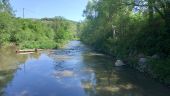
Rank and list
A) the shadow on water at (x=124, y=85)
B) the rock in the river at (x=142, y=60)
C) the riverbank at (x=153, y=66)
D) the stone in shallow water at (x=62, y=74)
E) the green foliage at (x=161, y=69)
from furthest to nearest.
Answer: the rock in the river at (x=142, y=60), the stone in shallow water at (x=62, y=74), the riverbank at (x=153, y=66), the green foliage at (x=161, y=69), the shadow on water at (x=124, y=85)

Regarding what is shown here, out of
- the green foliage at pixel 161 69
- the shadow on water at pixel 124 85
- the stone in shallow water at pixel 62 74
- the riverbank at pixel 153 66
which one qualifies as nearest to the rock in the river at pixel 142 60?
the riverbank at pixel 153 66

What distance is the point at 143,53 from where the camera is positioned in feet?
80.5

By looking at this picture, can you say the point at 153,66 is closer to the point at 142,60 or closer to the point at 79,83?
the point at 142,60

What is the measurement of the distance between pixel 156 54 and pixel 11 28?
32.5 metres

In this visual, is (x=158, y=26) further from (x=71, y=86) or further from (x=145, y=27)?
(x=71, y=86)

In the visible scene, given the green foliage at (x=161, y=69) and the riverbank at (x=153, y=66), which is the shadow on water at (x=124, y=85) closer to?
the riverbank at (x=153, y=66)

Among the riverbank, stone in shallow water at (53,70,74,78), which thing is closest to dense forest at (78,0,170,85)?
the riverbank

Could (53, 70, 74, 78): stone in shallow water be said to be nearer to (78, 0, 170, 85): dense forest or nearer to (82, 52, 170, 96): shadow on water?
(82, 52, 170, 96): shadow on water

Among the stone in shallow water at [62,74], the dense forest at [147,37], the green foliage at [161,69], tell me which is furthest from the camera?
the stone in shallow water at [62,74]

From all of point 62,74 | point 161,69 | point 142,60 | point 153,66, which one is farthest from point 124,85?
point 62,74

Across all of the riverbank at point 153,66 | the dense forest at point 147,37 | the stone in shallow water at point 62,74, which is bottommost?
the stone in shallow water at point 62,74

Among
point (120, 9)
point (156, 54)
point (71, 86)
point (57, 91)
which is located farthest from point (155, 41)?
point (57, 91)

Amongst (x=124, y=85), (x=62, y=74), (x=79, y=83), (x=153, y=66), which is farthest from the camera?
(x=62, y=74)

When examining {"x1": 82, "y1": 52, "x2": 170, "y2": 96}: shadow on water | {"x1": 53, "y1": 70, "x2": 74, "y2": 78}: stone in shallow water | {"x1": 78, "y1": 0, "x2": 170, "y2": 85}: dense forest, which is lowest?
{"x1": 82, "y1": 52, "x2": 170, "y2": 96}: shadow on water
